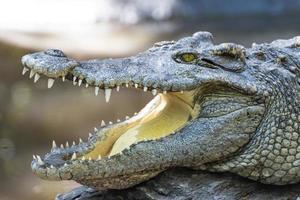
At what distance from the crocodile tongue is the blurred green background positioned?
2.21m

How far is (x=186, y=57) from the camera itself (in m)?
3.53

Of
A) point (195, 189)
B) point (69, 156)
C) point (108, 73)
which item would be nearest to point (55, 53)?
point (108, 73)

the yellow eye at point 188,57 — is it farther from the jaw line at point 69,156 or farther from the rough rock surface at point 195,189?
the rough rock surface at point 195,189

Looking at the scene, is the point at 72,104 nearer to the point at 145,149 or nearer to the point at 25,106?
the point at 25,106

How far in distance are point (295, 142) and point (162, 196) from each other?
2.41 feet

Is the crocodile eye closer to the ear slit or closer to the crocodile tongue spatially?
the ear slit

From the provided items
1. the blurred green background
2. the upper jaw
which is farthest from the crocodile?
the blurred green background

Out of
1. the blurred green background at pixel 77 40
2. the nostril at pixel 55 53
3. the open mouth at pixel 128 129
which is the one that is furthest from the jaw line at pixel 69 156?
the blurred green background at pixel 77 40

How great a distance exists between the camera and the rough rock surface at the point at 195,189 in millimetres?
3568

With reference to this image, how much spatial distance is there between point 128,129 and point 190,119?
347 millimetres

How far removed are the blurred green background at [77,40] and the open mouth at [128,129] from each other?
2.22 metres

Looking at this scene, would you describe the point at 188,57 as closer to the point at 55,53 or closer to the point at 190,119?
the point at 190,119

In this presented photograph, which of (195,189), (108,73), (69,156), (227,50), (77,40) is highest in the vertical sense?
(77,40)

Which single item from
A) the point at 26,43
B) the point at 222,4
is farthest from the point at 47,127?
the point at 222,4
